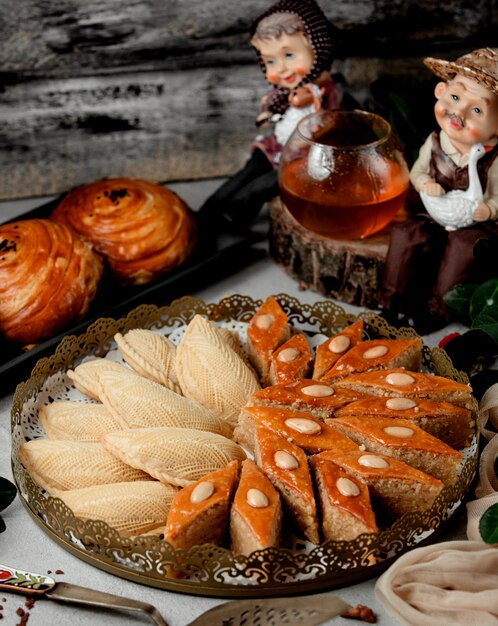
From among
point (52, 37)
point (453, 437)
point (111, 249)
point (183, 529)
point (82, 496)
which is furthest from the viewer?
point (52, 37)

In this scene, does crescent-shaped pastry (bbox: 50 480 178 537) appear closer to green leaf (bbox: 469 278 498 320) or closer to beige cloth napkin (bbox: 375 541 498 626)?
beige cloth napkin (bbox: 375 541 498 626)

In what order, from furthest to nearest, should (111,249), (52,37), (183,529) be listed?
(52,37)
(111,249)
(183,529)

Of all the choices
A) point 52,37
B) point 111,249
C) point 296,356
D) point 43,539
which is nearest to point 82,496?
point 43,539

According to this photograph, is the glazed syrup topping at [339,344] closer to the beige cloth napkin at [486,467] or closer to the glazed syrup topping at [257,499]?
the beige cloth napkin at [486,467]

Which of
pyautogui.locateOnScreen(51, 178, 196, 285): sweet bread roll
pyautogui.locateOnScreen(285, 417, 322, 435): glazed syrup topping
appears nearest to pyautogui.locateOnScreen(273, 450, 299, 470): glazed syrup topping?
pyautogui.locateOnScreen(285, 417, 322, 435): glazed syrup topping

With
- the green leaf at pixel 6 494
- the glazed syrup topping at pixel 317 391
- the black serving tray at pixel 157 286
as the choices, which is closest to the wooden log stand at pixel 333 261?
the black serving tray at pixel 157 286

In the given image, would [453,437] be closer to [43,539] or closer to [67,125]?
[43,539]

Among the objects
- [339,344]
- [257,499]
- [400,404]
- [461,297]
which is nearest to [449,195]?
[461,297]
